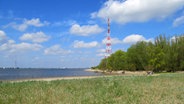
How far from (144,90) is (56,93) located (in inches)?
217

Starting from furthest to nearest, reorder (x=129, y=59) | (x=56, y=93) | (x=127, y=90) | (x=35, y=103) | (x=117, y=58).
Answer: (x=117, y=58) < (x=129, y=59) < (x=127, y=90) < (x=56, y=93) < (x=35, y=103)

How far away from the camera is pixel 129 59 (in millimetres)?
83125

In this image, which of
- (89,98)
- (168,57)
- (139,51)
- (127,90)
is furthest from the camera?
(139,51)

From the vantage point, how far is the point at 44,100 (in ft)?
39.9

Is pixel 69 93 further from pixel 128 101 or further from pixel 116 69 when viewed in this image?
pixel 116 69

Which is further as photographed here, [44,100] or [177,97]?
[177,97]

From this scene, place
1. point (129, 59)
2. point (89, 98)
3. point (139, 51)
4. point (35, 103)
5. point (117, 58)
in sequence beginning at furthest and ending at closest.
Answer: point (117, 58), point (129, 59), point (139, 51), point (89, 98), point (35, 103)

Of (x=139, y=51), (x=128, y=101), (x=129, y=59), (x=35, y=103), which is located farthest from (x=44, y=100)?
(x=129, y=59)

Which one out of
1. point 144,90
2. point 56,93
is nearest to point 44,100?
point 56,93

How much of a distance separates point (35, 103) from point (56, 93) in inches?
81.3

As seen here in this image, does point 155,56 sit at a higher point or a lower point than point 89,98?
higher

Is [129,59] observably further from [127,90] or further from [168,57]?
[127,90]

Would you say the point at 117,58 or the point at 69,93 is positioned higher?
the point at 117,58

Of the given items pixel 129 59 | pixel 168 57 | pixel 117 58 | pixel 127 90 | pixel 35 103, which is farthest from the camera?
pixel 117 58
